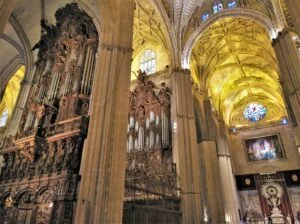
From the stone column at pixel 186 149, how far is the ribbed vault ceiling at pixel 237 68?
5.29 metres

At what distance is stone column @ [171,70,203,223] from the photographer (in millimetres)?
10023

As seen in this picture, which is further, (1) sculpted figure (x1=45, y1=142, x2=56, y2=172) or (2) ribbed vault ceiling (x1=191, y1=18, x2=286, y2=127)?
(2) ribbed vault ceiling (x1=191, y1=18, x2=286, y2=127)

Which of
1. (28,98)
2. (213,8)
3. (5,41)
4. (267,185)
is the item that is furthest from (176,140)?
(267,185)

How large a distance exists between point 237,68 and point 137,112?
13.1 metres

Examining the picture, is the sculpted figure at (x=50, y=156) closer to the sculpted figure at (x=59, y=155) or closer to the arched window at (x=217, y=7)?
the sculpted figure at (x=59, y=155)

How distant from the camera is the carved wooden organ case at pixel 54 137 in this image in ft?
23.5

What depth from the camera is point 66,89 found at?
9.21m

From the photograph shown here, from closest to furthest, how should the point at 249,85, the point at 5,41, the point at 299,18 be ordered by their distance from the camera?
1. the point at 299,18
2. the point at 5,41
3. the point at 249,85

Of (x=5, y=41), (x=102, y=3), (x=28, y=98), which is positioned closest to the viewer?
(x=102, y=3)

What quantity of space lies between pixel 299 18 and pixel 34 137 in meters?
9.31

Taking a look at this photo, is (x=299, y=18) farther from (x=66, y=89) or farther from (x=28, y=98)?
(x=28, y=98)

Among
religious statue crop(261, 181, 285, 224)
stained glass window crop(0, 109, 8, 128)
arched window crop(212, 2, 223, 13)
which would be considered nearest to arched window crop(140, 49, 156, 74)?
arched window crop(212, 2, 223, 13)

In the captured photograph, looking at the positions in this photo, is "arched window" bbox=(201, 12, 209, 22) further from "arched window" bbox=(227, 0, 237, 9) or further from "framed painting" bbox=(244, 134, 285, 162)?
"framed painting" bbox=(244, 134, 285, 162)

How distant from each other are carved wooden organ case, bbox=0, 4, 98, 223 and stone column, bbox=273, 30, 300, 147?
345 inches
